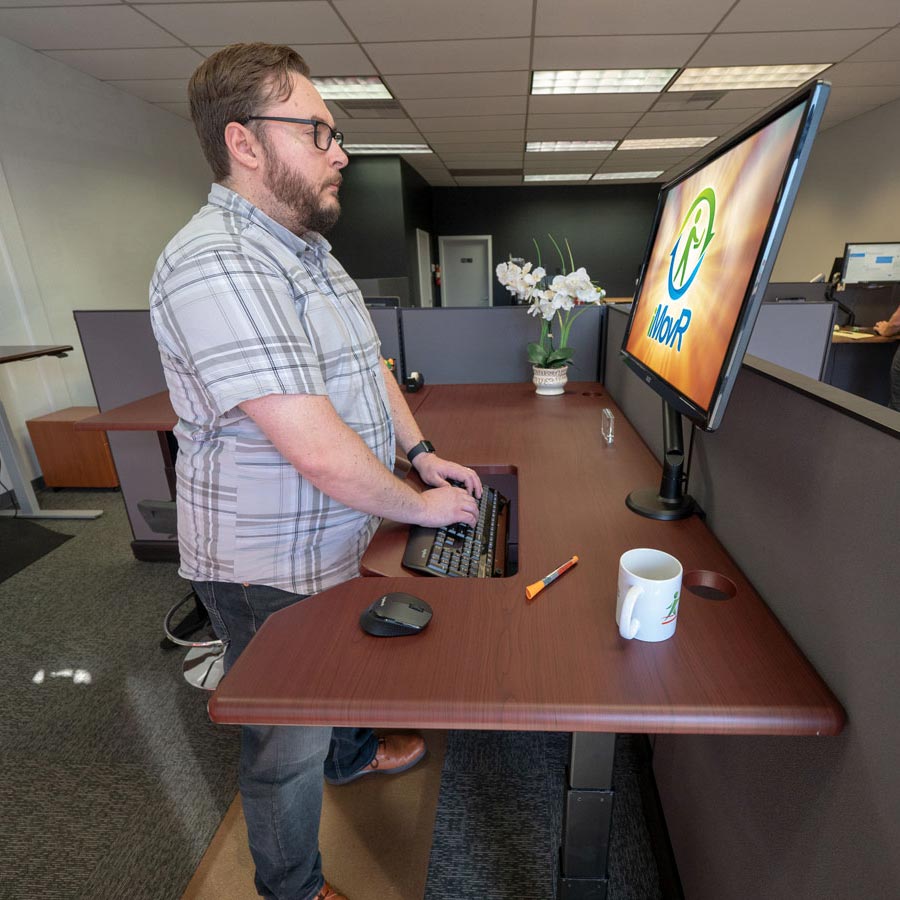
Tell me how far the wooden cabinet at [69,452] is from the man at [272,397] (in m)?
2.79

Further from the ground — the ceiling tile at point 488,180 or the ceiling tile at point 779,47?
the ceiling tile at point 488,180

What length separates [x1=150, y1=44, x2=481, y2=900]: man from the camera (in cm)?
75

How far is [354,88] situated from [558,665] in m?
4.41

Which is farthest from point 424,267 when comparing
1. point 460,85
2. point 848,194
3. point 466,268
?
point 848,194

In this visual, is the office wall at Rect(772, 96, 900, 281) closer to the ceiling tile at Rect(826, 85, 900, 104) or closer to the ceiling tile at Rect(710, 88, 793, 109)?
the ceiling tile at Rect(826, 85, 900, 104)

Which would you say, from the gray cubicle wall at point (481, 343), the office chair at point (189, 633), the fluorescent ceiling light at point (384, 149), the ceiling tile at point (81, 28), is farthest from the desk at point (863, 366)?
the ceiling tile at point (81, 28)

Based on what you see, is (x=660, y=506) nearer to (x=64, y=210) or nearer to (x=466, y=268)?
(x=64, y=210)

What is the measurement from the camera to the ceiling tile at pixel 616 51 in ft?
10.0

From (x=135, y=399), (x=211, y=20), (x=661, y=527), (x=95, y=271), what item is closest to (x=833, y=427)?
(x=661, y=527)

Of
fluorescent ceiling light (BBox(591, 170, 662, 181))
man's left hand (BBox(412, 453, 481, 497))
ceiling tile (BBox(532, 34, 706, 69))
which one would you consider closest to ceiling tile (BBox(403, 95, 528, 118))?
ceiling tile (BBox(532, 34, 706, 69))

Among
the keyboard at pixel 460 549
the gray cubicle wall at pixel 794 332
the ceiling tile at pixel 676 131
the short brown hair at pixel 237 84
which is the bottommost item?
the keyboard at pixel 460 549

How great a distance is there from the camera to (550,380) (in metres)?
1.95

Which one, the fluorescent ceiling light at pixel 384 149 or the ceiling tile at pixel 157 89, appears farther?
the fluorescent ceiling light at pixel 384 149

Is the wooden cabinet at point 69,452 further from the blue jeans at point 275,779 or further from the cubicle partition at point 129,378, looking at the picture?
the blue jeans at point 275,779
